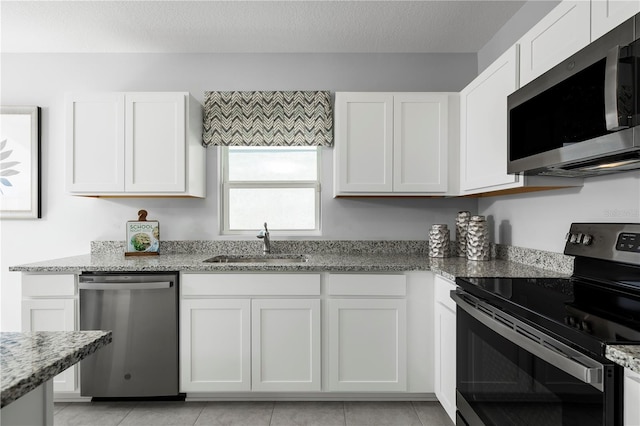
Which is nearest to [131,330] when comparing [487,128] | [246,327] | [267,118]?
[246,327]

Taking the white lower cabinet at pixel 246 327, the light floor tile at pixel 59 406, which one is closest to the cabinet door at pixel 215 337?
the white lower cabinet at pixel 246 327

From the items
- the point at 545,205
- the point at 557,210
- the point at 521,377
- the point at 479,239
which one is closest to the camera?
the point at 521,377

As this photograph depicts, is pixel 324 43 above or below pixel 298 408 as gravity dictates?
above

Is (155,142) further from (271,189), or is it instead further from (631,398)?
(631,398)

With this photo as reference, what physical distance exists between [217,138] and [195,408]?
5.98ft

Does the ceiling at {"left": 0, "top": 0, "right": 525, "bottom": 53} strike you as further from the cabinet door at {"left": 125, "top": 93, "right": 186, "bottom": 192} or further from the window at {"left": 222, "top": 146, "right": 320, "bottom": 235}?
the window at {"left": 222, "top": 146, "right": 320, "bottom": 235}

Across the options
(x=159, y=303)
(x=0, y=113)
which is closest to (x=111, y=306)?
(x=159, y=303)

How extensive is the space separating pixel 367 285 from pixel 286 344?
0.59 metres

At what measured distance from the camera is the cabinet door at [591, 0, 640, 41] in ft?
3.99

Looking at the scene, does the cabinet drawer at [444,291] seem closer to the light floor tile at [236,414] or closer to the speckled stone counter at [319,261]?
the speckled stone counter at [319,261]

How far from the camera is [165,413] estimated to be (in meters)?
2.38

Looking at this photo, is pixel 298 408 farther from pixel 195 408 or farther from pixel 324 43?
pixel 324 43

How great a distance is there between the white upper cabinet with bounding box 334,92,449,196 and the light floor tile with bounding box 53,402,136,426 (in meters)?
1.90

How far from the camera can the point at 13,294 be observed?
3.10 m
